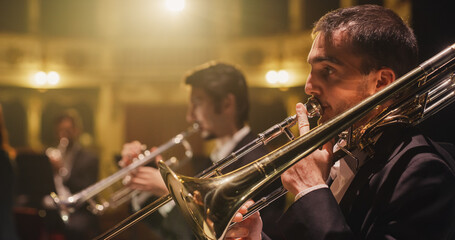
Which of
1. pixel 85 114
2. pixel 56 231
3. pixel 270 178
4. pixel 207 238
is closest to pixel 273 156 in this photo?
pixel 270 178

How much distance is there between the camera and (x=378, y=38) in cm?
152

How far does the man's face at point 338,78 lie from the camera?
1.53 m

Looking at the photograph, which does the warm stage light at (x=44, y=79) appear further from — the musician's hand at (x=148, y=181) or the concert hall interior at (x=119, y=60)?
the musician's hand at (x=148, y=181)

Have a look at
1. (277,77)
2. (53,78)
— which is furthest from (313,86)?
(53,78)

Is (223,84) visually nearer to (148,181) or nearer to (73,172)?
(148,181)

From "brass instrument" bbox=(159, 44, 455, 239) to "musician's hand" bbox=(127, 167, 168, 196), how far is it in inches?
55.2

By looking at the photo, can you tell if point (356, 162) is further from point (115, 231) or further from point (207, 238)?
point (115, 231)

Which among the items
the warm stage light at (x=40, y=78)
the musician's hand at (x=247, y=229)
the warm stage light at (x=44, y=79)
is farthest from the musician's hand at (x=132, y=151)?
the warm stage light at (x=40, y=78)

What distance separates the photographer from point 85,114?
53.9ft

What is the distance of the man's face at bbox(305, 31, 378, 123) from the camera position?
1.53m

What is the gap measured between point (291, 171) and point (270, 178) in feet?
0.49

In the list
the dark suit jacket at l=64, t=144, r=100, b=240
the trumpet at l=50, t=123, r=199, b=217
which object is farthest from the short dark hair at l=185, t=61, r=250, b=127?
the dark suit jacket at l=64, t=144, r=100, b=240

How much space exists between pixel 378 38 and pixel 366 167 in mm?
439

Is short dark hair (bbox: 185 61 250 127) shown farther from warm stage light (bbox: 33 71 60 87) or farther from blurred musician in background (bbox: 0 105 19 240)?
warm stage light (bbox: 33 71 60 87)
